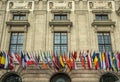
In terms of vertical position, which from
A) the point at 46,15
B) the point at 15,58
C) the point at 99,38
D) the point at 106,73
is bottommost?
the point at 106,73

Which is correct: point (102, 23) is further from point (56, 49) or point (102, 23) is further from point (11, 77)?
point (11, 77)

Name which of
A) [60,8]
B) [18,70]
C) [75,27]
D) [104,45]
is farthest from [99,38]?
[18,70]

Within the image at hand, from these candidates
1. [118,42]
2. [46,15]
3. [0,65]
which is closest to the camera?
[0,65]

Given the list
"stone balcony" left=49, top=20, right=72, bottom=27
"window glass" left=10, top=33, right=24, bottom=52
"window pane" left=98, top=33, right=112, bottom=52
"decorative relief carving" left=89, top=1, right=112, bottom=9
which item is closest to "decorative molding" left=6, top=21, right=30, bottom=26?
"window glass" left=10, top=33, right=24, bottom=52

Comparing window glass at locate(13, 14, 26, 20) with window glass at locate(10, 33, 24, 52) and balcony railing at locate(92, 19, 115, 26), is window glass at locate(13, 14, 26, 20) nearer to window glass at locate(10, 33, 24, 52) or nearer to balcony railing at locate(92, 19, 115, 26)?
window glass at locate(10, 33, 24, 52)

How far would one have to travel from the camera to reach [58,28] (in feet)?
91.5

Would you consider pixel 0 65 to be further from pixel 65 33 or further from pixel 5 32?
pixel 65 33

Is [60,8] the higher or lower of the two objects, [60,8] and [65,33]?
the higher

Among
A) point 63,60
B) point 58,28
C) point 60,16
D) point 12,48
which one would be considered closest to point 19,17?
point 12,48

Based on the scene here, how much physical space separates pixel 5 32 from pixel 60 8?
7202 mm

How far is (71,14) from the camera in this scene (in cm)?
2895

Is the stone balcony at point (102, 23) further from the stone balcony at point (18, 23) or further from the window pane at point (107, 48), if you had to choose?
the stone balcony at point (18, 23)

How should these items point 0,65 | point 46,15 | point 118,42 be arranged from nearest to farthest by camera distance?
1. point 0,65
2. point 118,42
3. point 46,15

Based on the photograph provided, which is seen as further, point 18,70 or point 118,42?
point 118,42
